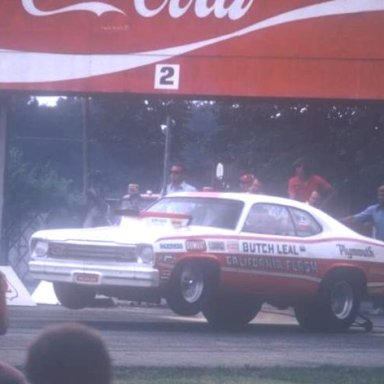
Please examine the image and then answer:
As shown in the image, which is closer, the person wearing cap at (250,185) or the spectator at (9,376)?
the spectator at (9,376)

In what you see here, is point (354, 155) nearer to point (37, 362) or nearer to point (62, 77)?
point (62, 77)

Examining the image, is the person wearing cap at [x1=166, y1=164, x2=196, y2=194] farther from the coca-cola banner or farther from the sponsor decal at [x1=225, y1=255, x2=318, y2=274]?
the sponsor decal at [x1=225, y1=255, x2=318, y2=274]

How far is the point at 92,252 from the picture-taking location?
14.7m

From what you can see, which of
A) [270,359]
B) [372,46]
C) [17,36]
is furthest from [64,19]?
[270,359]

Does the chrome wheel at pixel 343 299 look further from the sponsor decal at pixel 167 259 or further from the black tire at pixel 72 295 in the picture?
the black tire at pixel 72 295

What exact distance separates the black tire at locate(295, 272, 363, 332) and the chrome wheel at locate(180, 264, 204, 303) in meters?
1.62

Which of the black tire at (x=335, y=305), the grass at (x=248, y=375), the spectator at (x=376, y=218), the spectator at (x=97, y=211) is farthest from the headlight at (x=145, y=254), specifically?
the spectator at (x=97, y=211)

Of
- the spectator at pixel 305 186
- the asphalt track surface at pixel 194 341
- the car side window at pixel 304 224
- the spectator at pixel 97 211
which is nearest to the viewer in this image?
the asphalt track surface at pixel 194 341

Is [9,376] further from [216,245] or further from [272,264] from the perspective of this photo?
[272,264]

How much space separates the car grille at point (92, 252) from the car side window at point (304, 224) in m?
2.23

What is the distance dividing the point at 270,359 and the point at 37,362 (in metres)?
8.72

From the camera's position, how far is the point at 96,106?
44250 millimetres

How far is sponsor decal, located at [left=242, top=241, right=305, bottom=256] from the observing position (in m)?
15.1

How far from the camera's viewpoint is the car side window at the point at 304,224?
15.8 metres
